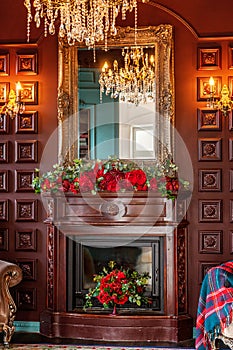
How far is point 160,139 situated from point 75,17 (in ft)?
6.32

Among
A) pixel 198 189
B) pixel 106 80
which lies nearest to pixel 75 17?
pixel 106 80

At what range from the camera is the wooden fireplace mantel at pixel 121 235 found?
5.46 m

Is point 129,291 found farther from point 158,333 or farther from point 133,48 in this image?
point 133,48

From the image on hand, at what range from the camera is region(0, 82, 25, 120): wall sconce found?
5.82 meters

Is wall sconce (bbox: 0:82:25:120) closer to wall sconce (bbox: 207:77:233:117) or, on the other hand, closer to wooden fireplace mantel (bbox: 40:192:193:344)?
wooden fireplace mantel (bbox: 40:192:193:344)

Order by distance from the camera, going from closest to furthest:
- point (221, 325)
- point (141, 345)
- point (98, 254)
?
point (221, 325) → point (141, 345) → point (98, 254)

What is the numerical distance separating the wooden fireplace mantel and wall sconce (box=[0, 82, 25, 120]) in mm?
930

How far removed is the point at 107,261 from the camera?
19.0ft

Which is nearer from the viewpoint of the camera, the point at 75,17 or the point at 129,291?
the point at 75,17

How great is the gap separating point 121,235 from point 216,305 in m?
1.58

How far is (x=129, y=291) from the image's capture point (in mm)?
5555

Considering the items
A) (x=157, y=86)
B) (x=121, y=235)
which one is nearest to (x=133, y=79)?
(x=157, y=86)

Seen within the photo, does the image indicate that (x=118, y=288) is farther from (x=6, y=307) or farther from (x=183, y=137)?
(x=183, y=137)

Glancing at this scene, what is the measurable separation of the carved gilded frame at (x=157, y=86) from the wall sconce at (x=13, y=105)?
0.39 meters
